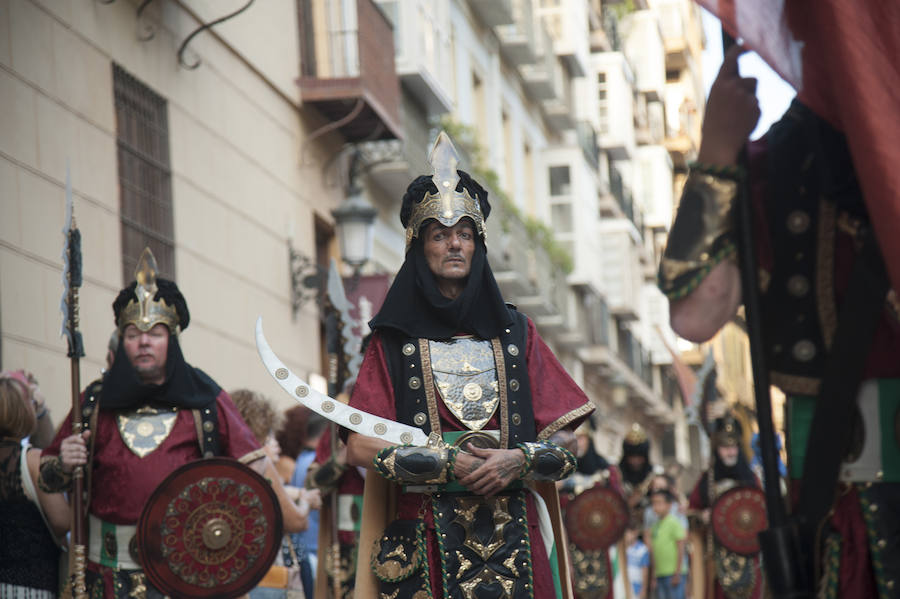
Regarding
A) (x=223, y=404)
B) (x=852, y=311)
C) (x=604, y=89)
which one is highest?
(x=604, y=89)

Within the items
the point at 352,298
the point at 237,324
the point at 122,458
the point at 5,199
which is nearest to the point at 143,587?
the point at 122,458

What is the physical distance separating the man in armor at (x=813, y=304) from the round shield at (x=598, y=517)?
9.78 meters

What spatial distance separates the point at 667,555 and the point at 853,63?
17.1m

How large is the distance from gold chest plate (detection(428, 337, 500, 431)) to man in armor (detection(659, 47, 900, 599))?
1277 millimetres

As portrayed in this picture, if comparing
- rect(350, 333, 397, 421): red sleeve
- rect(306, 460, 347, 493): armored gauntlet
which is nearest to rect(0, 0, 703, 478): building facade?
rect(350, 333, 397, 421): red sleeve

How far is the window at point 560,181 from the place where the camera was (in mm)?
39812

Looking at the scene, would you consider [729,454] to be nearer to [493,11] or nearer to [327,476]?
[327,476]

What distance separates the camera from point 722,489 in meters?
13.5

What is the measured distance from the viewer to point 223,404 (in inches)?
331

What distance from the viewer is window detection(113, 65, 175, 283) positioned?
13562 mm

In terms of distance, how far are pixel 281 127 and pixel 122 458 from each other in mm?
10180

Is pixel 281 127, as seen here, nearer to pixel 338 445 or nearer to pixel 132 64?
pixel 132 64

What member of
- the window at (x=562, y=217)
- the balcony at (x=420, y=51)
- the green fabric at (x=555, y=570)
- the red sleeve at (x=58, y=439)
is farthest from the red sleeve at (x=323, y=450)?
the window at (x=562, y=217)

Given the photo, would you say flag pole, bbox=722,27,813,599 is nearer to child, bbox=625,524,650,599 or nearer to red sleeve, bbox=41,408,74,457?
red sleeve, bbox=41,408,74,457
